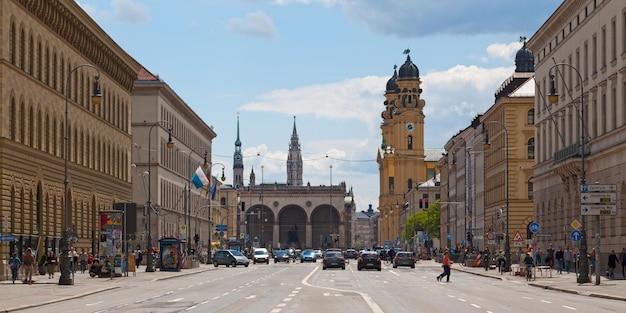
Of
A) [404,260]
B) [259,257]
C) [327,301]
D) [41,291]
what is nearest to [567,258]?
[404,260]

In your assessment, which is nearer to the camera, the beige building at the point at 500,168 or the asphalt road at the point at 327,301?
the asphalt road at the point at 327,301

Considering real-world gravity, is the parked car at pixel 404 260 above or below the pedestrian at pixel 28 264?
below

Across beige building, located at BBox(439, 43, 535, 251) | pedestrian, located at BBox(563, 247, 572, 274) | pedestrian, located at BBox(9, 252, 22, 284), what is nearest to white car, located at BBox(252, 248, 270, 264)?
beige building, located at BBox(439, 43, 535, 251)

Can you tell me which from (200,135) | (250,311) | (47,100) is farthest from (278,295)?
(200,135)

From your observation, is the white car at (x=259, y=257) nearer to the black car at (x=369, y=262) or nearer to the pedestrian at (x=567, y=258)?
the black car at (x=369, y=262)

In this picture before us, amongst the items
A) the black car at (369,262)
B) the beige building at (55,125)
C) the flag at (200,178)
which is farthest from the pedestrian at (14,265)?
the flag at (200,178)

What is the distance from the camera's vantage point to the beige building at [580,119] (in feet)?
219

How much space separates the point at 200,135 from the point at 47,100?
94.1 meters

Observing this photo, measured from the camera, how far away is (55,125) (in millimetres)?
72562

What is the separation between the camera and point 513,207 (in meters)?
110

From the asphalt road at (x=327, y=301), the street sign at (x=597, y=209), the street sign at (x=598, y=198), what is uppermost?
the street sign at (x=598, y=198)

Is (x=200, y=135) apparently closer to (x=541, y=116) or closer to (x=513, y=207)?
(x=513, y=207)

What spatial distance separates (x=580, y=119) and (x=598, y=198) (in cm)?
1433

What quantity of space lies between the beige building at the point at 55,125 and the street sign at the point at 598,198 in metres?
21.0
